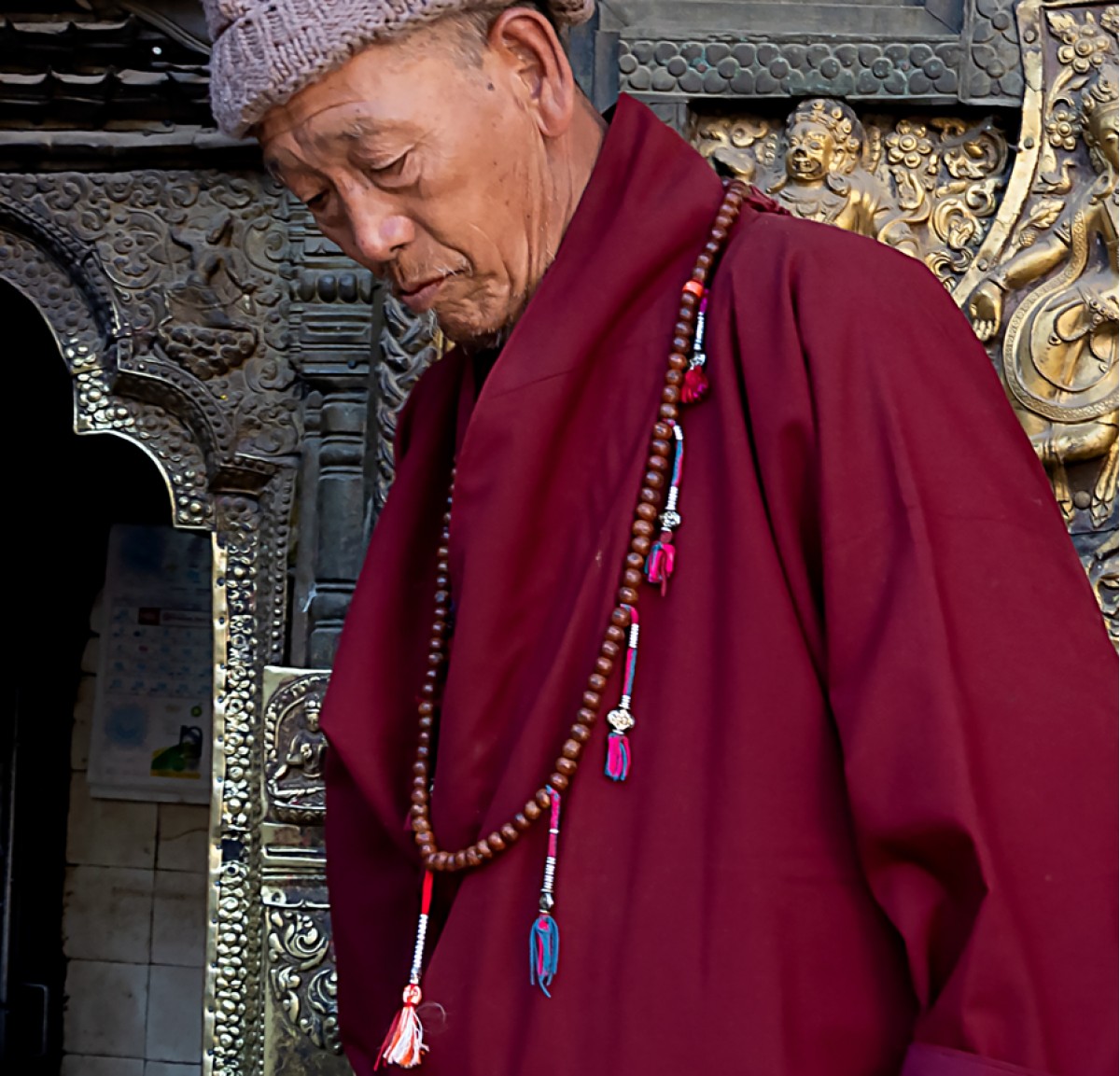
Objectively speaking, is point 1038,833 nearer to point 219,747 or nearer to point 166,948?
point 219,747

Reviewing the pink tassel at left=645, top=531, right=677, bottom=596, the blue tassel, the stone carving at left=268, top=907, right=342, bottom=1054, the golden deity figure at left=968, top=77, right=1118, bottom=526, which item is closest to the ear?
the pink tassel at left=645, top=531, right=677, bottom=596

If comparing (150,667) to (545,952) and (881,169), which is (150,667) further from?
(545,952)

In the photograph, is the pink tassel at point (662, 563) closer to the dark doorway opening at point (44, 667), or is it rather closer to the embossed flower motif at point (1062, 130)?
the embossed flower motif at point (1062, 130)

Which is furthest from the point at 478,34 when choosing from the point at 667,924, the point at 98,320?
the point at 98,320

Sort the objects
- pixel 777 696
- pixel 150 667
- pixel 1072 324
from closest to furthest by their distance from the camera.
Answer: pixel 777 696 < pixel 1072 324 < pixel 150 667

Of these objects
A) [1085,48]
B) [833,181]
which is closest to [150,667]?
[833,181]

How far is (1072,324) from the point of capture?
1461 mm

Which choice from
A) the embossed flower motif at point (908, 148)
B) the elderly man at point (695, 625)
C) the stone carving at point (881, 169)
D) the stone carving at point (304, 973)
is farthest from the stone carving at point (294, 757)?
the embossed flower motif at point (908, 148)

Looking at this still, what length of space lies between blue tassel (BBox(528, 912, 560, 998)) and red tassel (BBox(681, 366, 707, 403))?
0.34m

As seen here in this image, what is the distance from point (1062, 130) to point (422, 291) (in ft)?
2.81

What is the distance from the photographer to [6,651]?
2492 millimetres

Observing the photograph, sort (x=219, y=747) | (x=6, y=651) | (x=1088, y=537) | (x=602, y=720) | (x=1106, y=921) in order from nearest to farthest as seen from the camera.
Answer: (x=1106, y=921)
(x=602, y=720)
(x=1088, y=537)
(x=219, y=747)
(x=6, y=651)

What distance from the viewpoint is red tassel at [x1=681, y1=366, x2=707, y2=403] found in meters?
0.91

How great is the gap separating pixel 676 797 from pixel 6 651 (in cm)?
195
